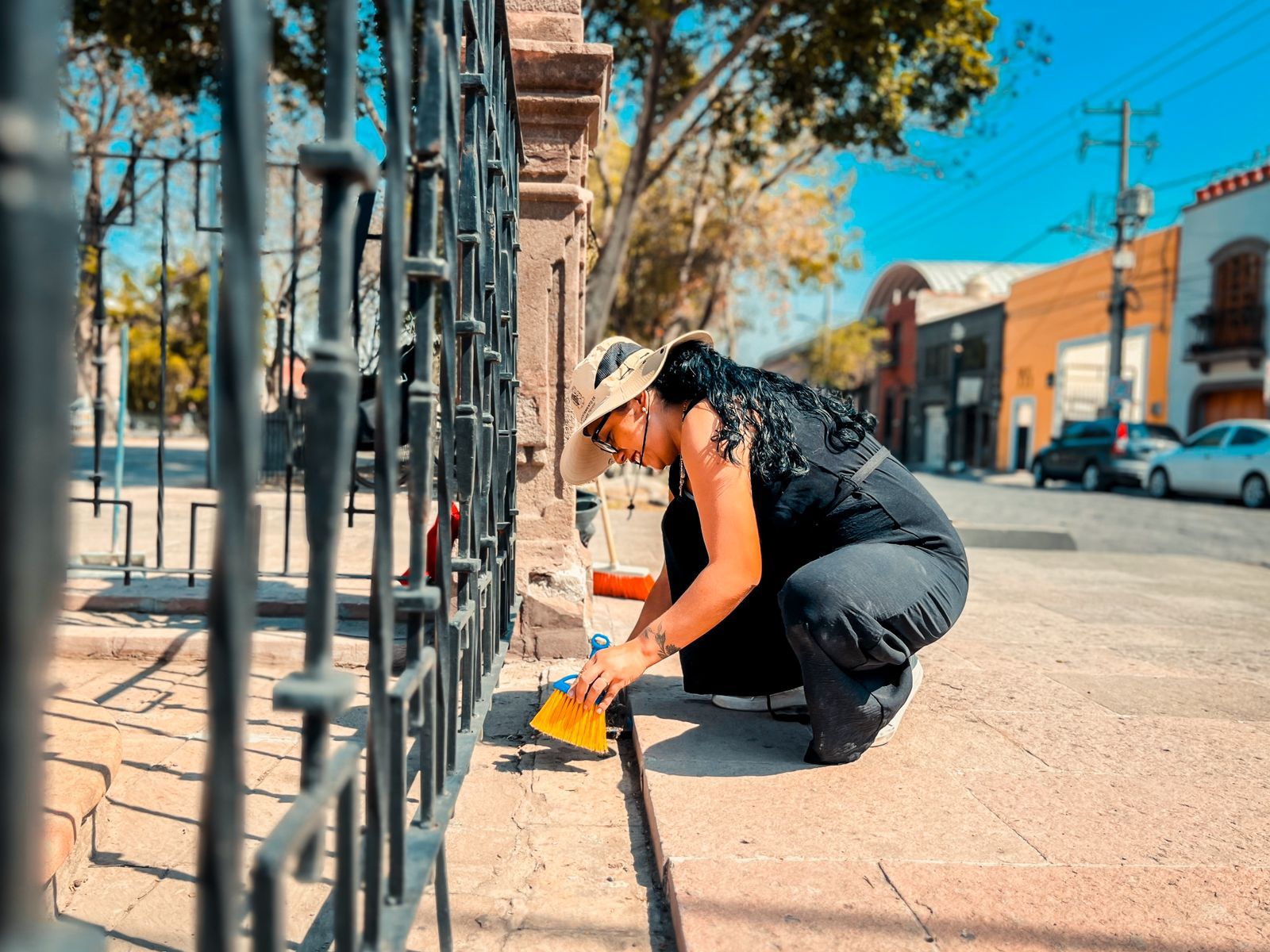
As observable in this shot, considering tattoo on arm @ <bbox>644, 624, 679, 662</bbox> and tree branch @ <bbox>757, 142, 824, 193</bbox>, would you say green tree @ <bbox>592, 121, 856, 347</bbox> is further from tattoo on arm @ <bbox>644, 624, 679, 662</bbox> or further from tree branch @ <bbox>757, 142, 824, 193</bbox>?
tattoo on arm @ <bbox>644, 624, 679, 662</bbox>

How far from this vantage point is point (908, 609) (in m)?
2.49

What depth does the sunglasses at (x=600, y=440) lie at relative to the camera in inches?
102

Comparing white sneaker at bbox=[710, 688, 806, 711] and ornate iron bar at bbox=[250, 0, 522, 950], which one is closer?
ornate iron bar at bbox=[250, 0, 522, 950]

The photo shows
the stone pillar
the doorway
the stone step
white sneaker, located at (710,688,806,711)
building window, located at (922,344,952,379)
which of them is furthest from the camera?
the doorway

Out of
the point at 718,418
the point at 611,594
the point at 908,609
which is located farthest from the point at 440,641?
the point at 611,594

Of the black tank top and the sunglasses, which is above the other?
the sunglasses

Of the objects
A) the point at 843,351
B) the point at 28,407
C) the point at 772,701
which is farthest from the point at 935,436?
the point at 28,407

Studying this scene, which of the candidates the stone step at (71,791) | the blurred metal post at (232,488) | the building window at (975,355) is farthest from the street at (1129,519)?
the building window at (975,355)

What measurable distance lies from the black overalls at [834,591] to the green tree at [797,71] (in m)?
7.16

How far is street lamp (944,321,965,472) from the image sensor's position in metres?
33.6

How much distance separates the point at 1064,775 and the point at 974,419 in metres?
36.1

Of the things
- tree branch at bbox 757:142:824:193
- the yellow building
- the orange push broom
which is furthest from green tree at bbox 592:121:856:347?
the orange push broom

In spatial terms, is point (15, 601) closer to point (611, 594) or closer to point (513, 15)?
point (513, 15)

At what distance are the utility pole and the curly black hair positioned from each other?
21140 mm
